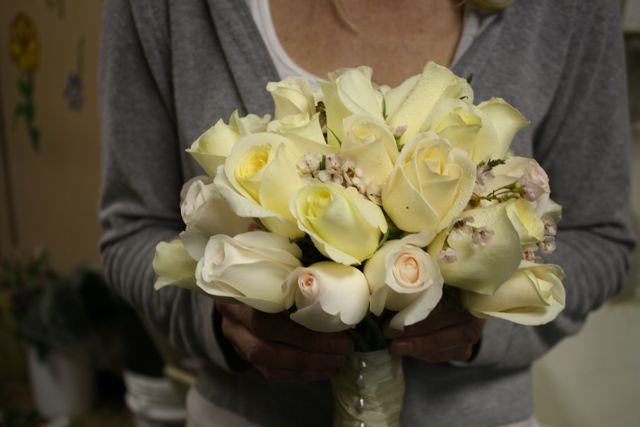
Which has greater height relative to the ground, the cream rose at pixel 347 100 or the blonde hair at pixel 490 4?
the blonde hair at pixel 490 4

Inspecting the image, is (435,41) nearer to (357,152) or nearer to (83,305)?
(357,152)

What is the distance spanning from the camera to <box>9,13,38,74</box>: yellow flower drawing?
8.12ft

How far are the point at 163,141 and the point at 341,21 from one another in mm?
266

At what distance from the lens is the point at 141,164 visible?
0.82m

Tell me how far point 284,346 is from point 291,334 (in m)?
0.03

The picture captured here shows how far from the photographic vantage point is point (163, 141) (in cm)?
83

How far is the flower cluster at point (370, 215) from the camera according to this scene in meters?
0.47

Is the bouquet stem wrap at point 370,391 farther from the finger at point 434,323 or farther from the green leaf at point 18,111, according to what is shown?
the green leaf at point 18,111

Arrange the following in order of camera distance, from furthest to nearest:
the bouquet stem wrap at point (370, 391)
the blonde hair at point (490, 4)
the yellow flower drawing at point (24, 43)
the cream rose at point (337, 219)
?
the yellow flower drawing at point (24, 43), the blonde hair at point (490, 4), the bouquet stem wrap at point (370, 391), the cream rose at point (337, 219)

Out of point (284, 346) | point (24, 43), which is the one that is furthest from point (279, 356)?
point (24, 43)

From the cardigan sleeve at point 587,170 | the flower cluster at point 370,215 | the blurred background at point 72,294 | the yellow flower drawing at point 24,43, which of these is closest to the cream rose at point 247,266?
the flower cluster at point 370,215

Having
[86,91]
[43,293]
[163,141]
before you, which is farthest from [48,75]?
[163,141]

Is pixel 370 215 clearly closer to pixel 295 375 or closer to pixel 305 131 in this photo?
pixel 305 131

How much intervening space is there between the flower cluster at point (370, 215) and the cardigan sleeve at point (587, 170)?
11.6 inches
